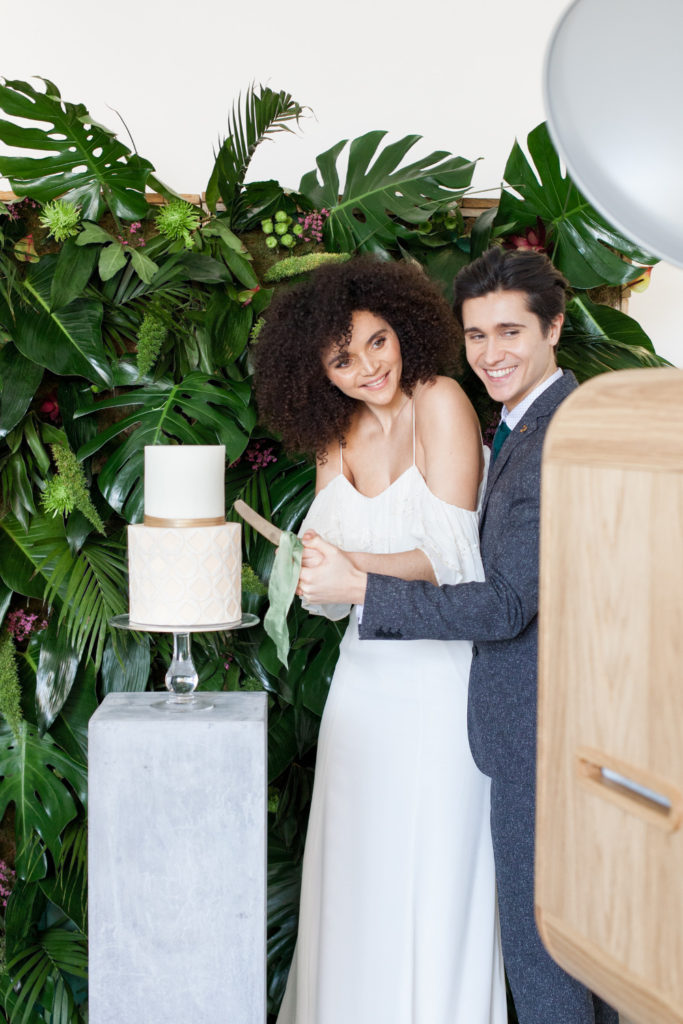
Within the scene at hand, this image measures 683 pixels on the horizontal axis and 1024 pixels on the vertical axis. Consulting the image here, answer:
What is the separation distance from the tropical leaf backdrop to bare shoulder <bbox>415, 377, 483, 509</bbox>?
1.79ft

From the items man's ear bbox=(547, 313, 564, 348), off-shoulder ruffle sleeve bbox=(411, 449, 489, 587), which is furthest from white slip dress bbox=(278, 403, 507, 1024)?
man's ear bbox=(547, 313, 564, 348)

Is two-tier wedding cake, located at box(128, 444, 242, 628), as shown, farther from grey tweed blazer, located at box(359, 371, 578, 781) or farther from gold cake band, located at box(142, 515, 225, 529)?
grey tweed blazer, located at box(359, 371, 578, 781)

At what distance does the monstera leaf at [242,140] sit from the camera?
2.34 meters

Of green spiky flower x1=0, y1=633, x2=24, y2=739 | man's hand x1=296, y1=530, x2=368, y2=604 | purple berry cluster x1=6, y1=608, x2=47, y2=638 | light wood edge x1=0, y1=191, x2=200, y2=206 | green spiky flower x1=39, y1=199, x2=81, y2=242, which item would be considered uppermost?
light wood edge x1=0, y1=191, x2=200, y2=206

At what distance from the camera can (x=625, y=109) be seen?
1008 millimetres

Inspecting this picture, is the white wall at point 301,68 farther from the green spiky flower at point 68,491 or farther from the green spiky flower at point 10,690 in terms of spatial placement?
the green spiky flower at point 10,690

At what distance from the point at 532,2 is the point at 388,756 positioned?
231 cm

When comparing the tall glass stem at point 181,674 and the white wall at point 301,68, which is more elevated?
the white wall at point 301,68

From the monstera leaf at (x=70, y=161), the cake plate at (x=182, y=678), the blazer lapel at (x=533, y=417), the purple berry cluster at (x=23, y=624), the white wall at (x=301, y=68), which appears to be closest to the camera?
the cake plate at (x=182, y=678)

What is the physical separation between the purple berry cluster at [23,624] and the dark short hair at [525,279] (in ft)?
4.46

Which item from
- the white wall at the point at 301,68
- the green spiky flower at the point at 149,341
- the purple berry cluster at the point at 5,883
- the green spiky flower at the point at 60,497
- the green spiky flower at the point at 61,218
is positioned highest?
the white wall at the point at 301,68

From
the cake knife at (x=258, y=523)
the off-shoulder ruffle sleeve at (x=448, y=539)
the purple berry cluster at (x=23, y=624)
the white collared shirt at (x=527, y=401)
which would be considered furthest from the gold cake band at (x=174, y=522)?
the purple berry cluster at (x=23, y=624)

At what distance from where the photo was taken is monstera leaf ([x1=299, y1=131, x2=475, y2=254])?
2.41 m

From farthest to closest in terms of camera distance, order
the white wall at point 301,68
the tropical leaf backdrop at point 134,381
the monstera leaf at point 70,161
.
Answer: the white wall at point 301,68 → the tropical leaf backdrop at point 134,381 → the monstera leaf at point 70,161
